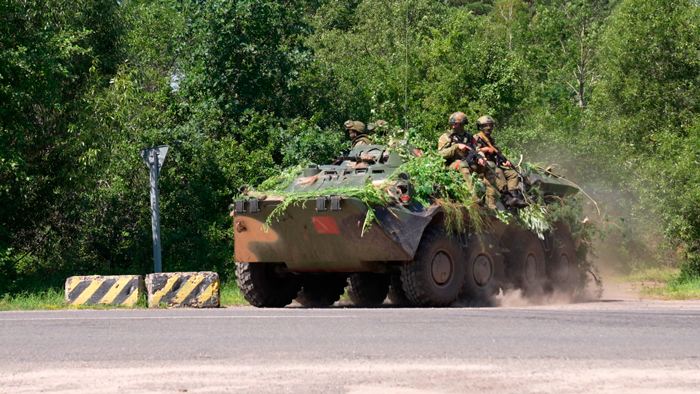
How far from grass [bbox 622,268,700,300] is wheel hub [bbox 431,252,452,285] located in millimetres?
5397

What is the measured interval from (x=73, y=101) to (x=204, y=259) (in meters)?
4.22

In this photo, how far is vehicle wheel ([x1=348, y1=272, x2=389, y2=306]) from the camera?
1591cm

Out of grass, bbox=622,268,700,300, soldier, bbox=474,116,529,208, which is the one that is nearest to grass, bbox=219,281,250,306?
soldier, bbox=474,116,529,208

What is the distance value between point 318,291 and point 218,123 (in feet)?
26.6

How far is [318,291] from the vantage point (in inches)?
621

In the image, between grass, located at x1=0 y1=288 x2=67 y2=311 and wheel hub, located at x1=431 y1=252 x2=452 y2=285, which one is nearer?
wheel hub, located at x1=431 y1=252 x2=452 y2=285

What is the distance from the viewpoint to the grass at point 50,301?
1428cm

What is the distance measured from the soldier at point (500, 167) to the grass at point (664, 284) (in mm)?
3676

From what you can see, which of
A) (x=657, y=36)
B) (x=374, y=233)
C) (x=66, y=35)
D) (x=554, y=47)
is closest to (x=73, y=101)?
(x=66, y=35)

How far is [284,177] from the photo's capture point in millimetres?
14688

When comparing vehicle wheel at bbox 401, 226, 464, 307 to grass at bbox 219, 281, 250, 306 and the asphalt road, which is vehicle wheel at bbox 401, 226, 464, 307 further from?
grass at bbox 219, 281, 250, 306

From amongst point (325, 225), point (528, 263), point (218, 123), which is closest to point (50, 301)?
point (325, 225)

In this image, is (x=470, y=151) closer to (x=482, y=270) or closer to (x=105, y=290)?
(x=482, y=270)

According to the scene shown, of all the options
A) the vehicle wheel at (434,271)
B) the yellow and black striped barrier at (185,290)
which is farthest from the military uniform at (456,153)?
the yellow and black striped barrier at (185,290)
